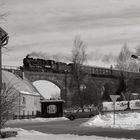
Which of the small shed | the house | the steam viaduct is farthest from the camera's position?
the steam viaduct

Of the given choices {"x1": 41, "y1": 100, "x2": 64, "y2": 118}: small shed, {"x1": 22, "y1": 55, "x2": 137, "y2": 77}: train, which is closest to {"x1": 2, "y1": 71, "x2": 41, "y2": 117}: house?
{"x1": 41, "y1": 100, "x2": 64, "y2": 118}: small shed

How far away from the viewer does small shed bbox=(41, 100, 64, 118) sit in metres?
69.2

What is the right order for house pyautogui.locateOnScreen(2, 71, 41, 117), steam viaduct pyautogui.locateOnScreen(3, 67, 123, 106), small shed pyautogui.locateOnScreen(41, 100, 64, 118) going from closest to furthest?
small shed pyautogui.locateOnScreen(41, 100, 64, 118)
house pyautogui.locateOnScreen(2, 71, 41, 117)
steam viaduct pyautogui.locateOnScreen(3, 67, 123, 106)

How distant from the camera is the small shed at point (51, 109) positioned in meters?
69.2

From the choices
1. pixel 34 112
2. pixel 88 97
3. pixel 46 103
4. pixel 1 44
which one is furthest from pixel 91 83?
pixel 1 44

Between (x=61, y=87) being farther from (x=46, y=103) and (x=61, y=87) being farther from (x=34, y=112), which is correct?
(x=46, y=103)

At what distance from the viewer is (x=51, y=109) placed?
6981 centimetres

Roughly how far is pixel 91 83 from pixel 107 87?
8.27 metres

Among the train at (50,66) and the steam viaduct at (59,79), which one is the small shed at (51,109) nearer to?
the steam viaduct at (59,79)

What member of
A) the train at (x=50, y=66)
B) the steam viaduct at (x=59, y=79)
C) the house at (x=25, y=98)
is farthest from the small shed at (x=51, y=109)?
the train at (x=50, y=66)

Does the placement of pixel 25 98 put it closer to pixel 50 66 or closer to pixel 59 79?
pixel 50 66

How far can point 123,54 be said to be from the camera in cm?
11419

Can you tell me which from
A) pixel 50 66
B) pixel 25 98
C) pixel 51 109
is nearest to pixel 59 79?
pixel 50 66

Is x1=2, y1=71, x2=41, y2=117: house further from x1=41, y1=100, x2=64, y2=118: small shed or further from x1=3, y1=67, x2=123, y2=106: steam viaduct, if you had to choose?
x1=3, y1=67, x2=123, y2=106: steam viaduct
